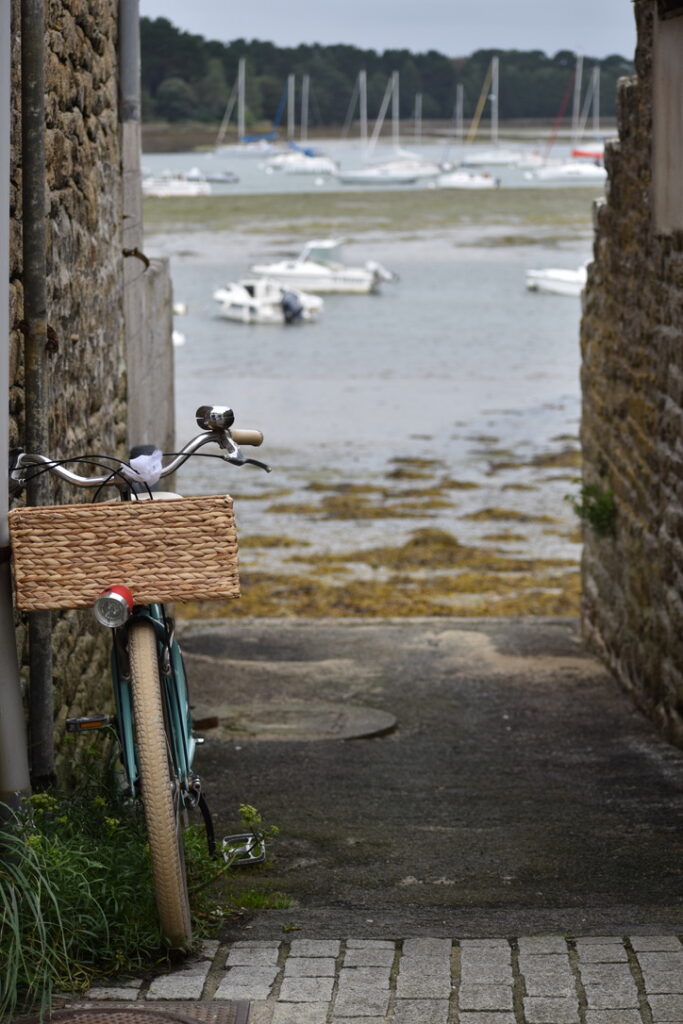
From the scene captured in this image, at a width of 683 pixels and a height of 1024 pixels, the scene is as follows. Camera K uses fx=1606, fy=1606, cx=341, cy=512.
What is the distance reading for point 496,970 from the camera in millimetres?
3537

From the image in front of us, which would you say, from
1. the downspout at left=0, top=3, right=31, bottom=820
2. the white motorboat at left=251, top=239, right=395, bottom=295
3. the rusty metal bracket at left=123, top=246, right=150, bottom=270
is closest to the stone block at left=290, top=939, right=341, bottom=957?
the downspout at left=0, top=3, right=31, bottom=820

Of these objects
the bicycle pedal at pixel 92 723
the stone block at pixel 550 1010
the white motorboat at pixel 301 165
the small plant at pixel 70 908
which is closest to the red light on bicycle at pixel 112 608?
the small plant at pixel 70 908

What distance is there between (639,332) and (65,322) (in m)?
3.19

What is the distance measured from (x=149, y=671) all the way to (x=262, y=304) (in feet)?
137

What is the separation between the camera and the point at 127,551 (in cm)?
362

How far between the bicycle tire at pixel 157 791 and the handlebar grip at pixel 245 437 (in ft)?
2.12

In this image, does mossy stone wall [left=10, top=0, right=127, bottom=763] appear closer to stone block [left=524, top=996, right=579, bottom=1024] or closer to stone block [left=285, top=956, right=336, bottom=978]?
stone block [left=285, top=956, right=336, bottom=978]

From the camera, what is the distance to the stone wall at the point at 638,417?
261 inches

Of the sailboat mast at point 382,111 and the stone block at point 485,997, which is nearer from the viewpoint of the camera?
the stone block at point 485,997

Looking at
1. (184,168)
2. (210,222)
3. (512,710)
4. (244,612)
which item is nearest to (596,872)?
(512,710)

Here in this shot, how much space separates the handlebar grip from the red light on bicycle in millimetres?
675

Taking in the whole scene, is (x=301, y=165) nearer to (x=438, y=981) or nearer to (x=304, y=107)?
(x=304, y=107)

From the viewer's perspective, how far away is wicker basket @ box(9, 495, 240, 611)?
3594 millimetres

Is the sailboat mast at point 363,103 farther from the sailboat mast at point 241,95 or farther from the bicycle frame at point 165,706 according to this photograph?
the bicycle frame at point 165,706
